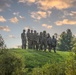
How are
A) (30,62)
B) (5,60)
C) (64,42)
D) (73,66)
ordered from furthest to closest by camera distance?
(64,42) → (30,62) → (5,60) → (73,66)

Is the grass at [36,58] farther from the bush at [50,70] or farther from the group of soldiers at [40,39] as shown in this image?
the bush at [50,70]

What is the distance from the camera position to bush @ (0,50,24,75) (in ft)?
96.4

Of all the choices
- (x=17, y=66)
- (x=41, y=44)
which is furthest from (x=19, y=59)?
(x=41, y=44)

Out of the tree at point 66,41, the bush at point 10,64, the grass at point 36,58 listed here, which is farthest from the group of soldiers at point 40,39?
the tree at point 66,41

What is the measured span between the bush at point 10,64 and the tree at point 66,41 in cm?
7294

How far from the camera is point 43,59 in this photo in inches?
1895

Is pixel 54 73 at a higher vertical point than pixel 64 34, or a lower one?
lower

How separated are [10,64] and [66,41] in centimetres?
7882

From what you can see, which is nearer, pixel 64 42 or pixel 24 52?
pixel 24 52

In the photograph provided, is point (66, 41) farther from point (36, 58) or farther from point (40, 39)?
point (36, 58)

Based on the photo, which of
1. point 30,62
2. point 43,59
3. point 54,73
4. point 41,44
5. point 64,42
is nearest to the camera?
point 54,73

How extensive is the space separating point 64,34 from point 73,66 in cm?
9029

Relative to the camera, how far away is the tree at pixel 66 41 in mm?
104625

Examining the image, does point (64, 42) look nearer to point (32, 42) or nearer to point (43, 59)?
point (32, 42)
